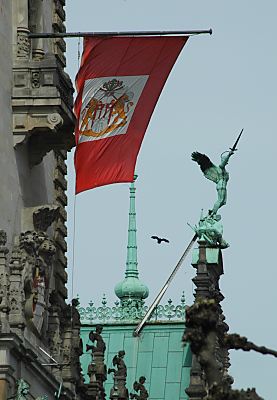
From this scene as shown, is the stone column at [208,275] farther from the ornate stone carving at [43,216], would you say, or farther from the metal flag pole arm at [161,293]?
the ornate stone carving at [43,216]

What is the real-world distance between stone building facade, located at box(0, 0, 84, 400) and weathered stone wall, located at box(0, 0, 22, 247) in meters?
0.02

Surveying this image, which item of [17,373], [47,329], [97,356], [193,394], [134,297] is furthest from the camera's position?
[134,297]

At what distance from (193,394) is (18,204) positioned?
24.2 metres

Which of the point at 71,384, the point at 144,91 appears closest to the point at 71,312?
the point at 71,384

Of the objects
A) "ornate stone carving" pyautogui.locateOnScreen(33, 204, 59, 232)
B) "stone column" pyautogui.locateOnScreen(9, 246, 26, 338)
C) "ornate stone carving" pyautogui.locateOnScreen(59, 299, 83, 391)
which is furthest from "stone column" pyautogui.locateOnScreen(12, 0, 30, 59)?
"ornate stone carving" pyautogui.locateOnScreen(59, 299, 83, 391)

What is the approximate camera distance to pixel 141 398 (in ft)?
206

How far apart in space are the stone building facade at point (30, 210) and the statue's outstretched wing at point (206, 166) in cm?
2683

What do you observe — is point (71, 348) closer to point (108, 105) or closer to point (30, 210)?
point (30, 210)

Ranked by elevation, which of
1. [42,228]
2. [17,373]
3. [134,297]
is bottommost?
[17,373]

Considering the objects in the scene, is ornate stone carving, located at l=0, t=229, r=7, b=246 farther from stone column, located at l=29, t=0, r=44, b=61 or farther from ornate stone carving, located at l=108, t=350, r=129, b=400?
ornate stone carving, located at l=108, t=350, r=129, b=400

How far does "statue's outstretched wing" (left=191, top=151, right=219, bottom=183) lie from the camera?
80.4m

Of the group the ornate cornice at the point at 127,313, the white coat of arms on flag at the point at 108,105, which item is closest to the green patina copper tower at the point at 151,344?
the ornate cornice at the point at 127,313

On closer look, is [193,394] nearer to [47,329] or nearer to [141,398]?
[141,398]

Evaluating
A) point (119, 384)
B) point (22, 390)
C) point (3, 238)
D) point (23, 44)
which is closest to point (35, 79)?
point (23, 44)
